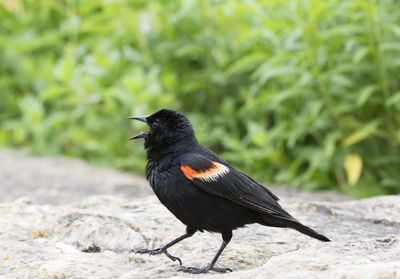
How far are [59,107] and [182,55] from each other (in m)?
1.99

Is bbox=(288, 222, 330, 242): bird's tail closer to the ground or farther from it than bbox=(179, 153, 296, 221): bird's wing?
closer to the ground

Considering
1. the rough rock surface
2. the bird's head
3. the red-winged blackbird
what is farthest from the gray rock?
the bird's head

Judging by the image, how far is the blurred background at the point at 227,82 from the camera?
18.8 feet

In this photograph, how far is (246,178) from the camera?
3066mm

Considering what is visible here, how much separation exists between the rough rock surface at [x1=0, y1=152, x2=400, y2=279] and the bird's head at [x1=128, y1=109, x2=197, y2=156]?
600mm

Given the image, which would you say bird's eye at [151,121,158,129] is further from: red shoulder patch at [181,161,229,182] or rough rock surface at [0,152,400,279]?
rough rock surface at [0,152,400,279]

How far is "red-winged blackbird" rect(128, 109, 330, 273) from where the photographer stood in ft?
9.47

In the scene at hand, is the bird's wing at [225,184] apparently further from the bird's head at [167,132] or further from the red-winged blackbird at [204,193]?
the bird's head at [167,132]

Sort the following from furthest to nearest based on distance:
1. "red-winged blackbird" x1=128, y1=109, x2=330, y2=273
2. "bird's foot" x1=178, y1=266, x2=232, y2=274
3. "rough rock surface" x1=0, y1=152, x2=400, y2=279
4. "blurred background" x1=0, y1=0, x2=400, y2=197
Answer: "blurred background" x1=0, y1=0, x2=400, y2=197 < "red-winged blackbird" x1=128, y1=109, x2=330, y2=273 < "bird's foot" x1=178, y1=266, x2=232, y2=274 < "rough rock surface" x1=0, y1=152, x2=400, y2=279

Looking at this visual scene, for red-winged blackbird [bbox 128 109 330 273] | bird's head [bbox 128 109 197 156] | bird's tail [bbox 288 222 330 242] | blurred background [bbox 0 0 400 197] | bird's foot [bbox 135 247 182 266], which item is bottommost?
bird's foot [bbox 135 247 182 266]

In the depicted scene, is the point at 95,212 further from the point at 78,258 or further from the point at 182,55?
the point at 182,55

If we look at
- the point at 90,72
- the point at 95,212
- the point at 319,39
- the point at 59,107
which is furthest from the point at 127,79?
the point at 95,212

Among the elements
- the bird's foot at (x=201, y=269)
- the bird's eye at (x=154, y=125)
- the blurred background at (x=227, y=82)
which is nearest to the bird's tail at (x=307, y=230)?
the bird's foot at (x=201, y=269)

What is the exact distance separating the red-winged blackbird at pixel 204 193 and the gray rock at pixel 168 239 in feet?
0.61
